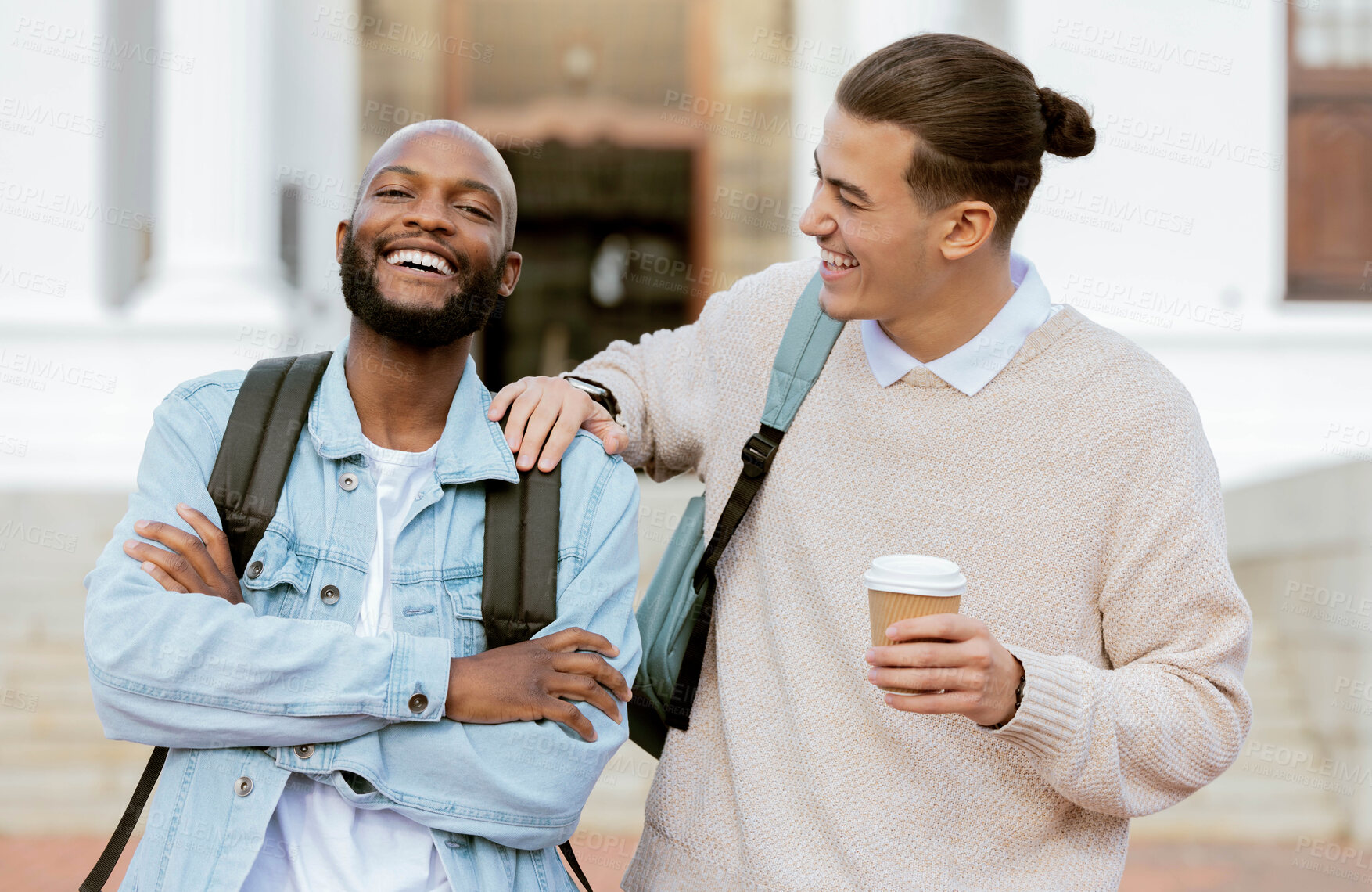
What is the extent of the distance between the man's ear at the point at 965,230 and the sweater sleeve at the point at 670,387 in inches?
21.4

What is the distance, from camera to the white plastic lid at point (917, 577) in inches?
73.6

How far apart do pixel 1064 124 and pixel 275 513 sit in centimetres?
168

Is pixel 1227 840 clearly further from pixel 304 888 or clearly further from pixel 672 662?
pixel 304 888

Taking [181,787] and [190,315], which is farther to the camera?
[190,315]

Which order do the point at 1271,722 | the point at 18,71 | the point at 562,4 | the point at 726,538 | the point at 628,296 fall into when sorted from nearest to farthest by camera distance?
1. the point at 726,538
2. the point at 1271,722
3. the point at 18,71
4. the point at 562,4
5. the point at 628,296

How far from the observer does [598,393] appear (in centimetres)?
267

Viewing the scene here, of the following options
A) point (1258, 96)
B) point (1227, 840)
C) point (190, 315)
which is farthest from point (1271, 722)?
point (190, 315)

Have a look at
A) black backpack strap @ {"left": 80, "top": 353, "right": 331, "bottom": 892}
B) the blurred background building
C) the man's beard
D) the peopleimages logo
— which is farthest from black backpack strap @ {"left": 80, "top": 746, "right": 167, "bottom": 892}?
the peopleimages logo

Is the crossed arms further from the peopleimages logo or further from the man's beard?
the peopleimages logo

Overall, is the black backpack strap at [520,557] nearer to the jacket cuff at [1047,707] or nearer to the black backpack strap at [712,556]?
the black backpack strap at [712,556]

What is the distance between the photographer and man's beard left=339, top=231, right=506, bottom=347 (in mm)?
2406

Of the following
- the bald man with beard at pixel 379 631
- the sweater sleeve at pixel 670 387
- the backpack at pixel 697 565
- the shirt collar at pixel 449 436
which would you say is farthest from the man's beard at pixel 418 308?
the backpack at pixel 697 565

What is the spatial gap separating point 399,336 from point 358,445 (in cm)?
23

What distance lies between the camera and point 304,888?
209 cm
